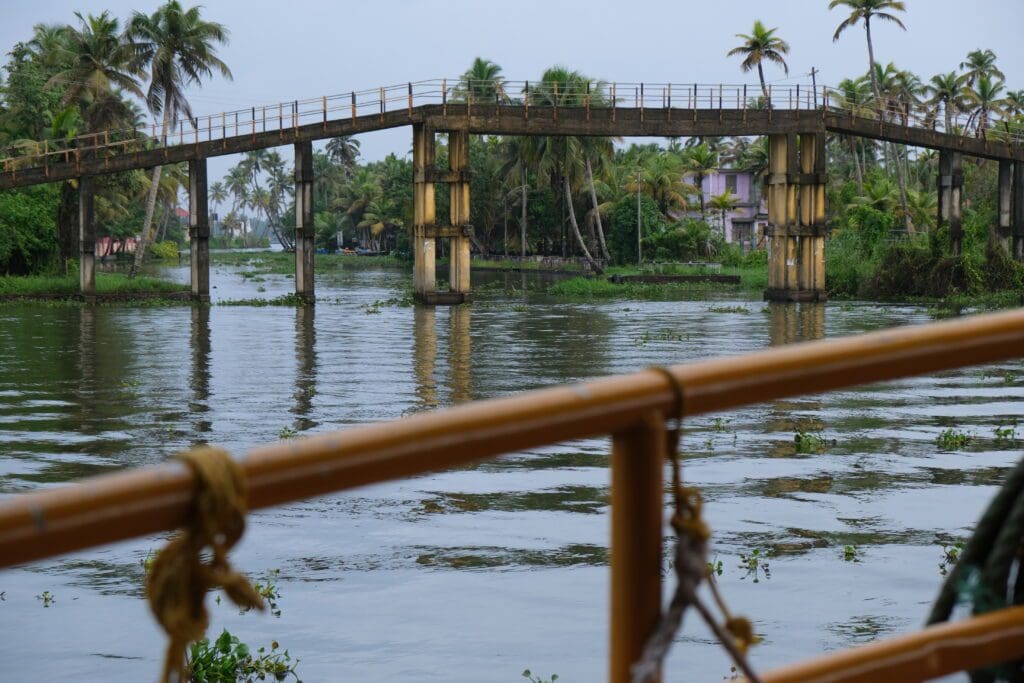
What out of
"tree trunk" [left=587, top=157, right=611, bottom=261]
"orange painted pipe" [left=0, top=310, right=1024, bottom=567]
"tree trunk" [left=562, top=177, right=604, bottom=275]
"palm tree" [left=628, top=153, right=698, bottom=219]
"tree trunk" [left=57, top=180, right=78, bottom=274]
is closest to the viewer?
"orange painted pipe" [left=0, top=310, right=1024, bottom=567]

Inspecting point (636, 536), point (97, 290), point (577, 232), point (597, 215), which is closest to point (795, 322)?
point (97, 290)

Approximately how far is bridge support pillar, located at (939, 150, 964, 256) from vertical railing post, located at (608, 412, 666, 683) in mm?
45860

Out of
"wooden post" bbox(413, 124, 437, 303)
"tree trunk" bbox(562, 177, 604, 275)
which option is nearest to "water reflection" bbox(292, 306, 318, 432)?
"wooden post" bbox(413, 124, 437, 303)

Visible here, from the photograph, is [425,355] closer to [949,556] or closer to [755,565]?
[755,565]

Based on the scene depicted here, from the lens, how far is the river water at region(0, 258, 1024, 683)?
6.96 m

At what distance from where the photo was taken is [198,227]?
4147 cm

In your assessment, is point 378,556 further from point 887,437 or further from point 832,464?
point 887,437

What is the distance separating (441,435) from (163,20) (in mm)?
55251

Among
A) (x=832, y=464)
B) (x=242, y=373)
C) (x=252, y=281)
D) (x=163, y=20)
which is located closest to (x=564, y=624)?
(x=832, y=464)

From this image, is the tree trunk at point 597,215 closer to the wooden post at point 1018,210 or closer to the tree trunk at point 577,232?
the tree trunk at point 577,232

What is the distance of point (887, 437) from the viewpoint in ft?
Answer: 46.1

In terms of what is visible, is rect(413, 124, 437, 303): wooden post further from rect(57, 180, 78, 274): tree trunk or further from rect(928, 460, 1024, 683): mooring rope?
rect(928, 460, 1024, 683): mooring rope

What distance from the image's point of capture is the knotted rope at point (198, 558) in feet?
4.89

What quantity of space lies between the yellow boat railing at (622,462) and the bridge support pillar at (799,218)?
138ft
